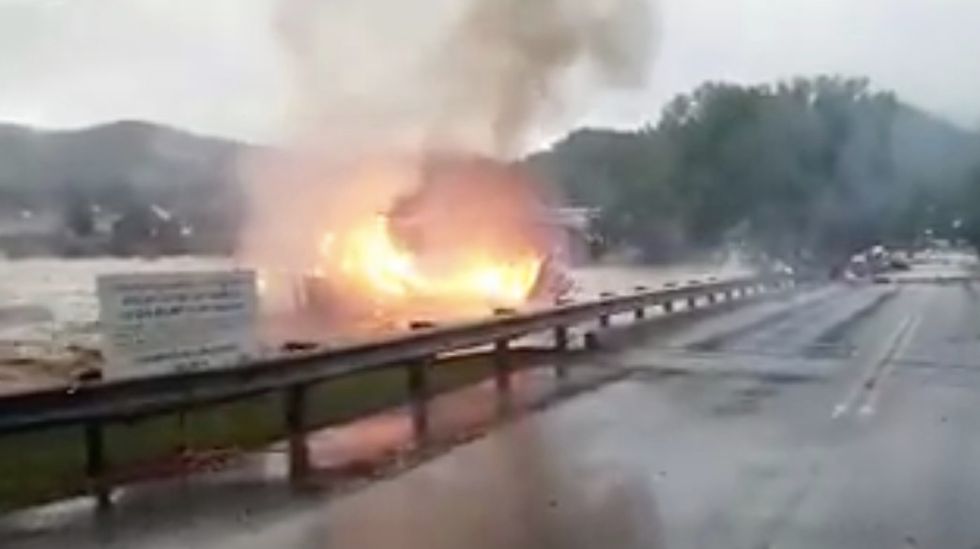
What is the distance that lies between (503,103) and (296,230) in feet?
26.7

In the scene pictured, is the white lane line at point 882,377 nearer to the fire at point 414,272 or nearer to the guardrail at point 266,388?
the guardrail at point 266,388

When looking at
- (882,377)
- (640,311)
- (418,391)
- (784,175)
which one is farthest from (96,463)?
(784,175)

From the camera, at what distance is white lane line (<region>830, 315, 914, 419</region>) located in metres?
15.9

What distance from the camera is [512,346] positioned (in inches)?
960

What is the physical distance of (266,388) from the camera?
42.8 feet

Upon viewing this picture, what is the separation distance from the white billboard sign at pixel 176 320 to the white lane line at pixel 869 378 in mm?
5589

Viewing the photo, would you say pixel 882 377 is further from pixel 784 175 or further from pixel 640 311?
pixel 784 175

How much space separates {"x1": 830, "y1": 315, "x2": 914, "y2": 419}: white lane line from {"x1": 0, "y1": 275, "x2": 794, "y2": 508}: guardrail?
385 centimetres

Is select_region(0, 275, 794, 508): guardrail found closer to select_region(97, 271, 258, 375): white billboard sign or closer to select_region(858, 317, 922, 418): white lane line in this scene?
select_region(97, 271, 258, 375): white billboard sign

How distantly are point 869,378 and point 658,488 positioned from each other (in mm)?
9801

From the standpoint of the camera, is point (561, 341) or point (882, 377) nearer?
point (882, 377)

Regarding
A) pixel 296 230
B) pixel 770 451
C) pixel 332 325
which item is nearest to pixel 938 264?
pixel 296 230

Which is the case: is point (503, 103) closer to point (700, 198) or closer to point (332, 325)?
point (332, 325)

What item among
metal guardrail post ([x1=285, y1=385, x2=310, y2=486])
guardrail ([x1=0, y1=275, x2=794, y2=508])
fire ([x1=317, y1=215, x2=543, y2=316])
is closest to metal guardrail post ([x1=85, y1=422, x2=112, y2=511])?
guardrail ([x1=0, y1=275, x2=794, y2=508])
